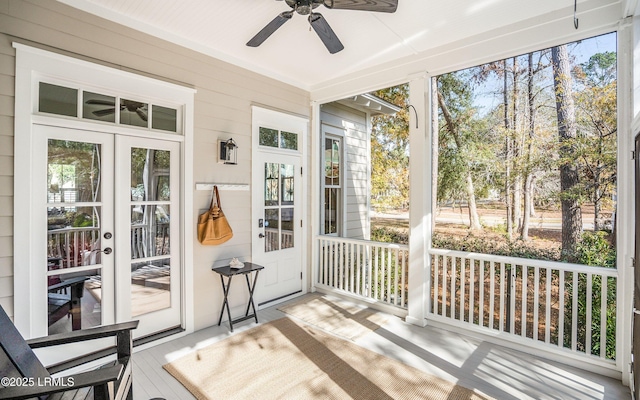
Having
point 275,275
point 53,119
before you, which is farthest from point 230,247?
point 53,119

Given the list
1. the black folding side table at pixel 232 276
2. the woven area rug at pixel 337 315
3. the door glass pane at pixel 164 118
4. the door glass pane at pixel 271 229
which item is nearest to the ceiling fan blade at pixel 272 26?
the door glass pane at pixel 164 118

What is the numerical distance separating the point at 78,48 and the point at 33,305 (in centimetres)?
204

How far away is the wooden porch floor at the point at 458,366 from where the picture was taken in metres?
2.31

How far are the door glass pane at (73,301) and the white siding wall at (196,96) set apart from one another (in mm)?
264

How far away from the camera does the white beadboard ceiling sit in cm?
262

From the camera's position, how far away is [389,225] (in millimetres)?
5137

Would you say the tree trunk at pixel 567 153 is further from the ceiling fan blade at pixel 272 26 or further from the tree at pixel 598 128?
the ceiling fan blade at pixel 272 26

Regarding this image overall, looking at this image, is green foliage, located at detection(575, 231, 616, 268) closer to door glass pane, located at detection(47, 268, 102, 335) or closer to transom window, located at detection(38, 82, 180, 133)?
transom window, located at detection(38, 82, 180, 133)

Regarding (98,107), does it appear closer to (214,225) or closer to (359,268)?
(214,225)

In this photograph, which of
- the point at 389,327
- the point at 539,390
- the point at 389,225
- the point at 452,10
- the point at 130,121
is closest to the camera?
the point at 539,390

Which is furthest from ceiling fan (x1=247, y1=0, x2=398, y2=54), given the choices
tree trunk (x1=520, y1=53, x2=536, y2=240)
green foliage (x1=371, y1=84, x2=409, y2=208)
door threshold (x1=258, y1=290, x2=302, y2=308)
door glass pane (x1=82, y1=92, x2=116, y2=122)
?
door threshold (x1=258, y1=290, x2=302, y2=308)

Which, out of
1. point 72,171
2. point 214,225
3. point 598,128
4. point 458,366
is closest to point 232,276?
point 214,225

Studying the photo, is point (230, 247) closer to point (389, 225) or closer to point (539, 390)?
point (389, 225)

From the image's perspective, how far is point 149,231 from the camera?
3.05 m
